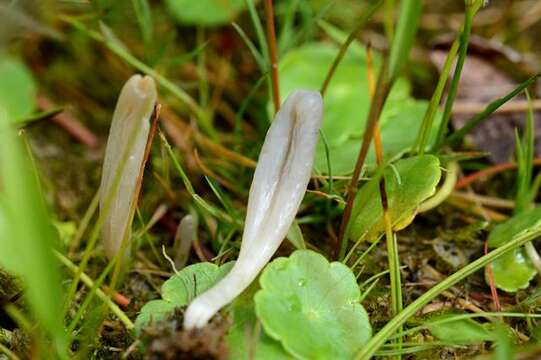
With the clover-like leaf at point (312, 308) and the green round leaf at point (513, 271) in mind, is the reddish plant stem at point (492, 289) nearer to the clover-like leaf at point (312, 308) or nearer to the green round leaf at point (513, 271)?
the green round leaf at point (513, 271)

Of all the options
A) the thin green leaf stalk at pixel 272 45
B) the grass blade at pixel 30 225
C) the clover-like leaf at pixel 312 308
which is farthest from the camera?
the thin green leaf stalk at pixel 272 45

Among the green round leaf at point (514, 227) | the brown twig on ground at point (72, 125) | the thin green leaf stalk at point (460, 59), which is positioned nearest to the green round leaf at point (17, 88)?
the brown twig on ground at point (72, 125)

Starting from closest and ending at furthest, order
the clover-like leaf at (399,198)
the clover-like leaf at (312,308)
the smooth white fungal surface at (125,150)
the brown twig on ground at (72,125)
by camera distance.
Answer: the clover-like leaf at (312,308), the smooth white fungal surface at (125,150), the clover-like leaf at (399,198), the brown twig on ground at (72,125)

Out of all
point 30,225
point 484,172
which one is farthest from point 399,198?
point 30,225

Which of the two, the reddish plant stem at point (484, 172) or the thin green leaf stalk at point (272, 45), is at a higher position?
the thin green leaf stalk at point (272, 45)

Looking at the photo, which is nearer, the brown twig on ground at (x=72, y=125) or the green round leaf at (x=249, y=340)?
the green round leaf at (x=249, y=340)

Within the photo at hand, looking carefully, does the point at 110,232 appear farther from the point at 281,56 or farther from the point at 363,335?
the point at 281,56

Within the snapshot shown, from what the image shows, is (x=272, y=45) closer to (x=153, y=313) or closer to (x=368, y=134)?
(x=368, y=134)

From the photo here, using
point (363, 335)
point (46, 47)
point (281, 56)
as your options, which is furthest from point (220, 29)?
point (363, 335)
